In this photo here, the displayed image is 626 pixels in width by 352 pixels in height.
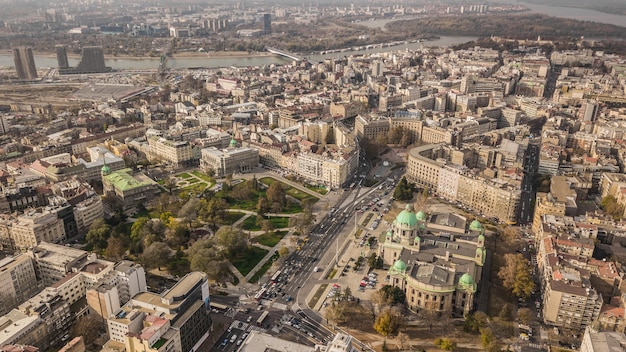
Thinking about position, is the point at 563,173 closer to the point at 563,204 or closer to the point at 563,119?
the point at 563,204

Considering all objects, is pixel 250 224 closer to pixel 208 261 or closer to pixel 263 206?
pixel 263 206

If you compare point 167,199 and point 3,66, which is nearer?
point 167,199

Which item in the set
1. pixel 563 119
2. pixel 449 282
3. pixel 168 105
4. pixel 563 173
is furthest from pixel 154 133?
pixel 563 119

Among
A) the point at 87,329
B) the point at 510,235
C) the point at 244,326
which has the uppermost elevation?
→ the point at 510,235

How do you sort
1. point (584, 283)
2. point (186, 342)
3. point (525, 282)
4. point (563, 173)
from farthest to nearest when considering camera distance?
point (563, 173)
point (525, 282)
point (584, 283)
point (186, 342)

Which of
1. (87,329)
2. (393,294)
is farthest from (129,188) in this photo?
(393,294)

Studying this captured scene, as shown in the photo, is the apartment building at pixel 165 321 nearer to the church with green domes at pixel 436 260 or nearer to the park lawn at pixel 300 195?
the church with green domes at pixel 436 260

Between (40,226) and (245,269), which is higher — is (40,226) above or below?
above

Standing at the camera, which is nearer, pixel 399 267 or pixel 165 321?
pixel 165 321
